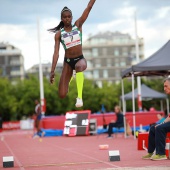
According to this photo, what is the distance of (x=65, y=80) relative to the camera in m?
9.13

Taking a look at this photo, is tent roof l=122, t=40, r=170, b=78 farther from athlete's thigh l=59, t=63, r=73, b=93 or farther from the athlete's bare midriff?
the athlete's bare midriff

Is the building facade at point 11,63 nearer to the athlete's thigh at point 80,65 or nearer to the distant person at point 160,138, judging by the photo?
the distant person at point 160,138

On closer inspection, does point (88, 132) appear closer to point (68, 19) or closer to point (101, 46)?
Answer: point (68, 19)

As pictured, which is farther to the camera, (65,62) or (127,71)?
(127,71)

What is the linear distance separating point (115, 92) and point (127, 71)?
7069cm

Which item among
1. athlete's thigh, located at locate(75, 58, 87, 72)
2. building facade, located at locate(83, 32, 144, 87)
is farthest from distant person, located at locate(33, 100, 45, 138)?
building facade, located at locate(83, 32, 144, 87)

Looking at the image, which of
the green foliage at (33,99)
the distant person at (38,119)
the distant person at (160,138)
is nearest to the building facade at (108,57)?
the green foliage at (33,99)

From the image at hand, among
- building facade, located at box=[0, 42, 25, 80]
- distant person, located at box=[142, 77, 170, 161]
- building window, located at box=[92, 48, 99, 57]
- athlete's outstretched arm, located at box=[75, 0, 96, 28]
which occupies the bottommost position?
distant person, located at box=[142, 77, 170, 161]

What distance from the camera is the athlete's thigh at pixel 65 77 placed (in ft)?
29.6

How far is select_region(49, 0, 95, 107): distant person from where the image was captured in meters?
8.99

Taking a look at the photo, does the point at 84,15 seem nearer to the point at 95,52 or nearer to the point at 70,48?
the point at 70,48

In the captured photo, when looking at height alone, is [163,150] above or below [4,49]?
below

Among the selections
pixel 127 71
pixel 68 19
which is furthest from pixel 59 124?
pixel 68 19

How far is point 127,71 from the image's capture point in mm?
22359
